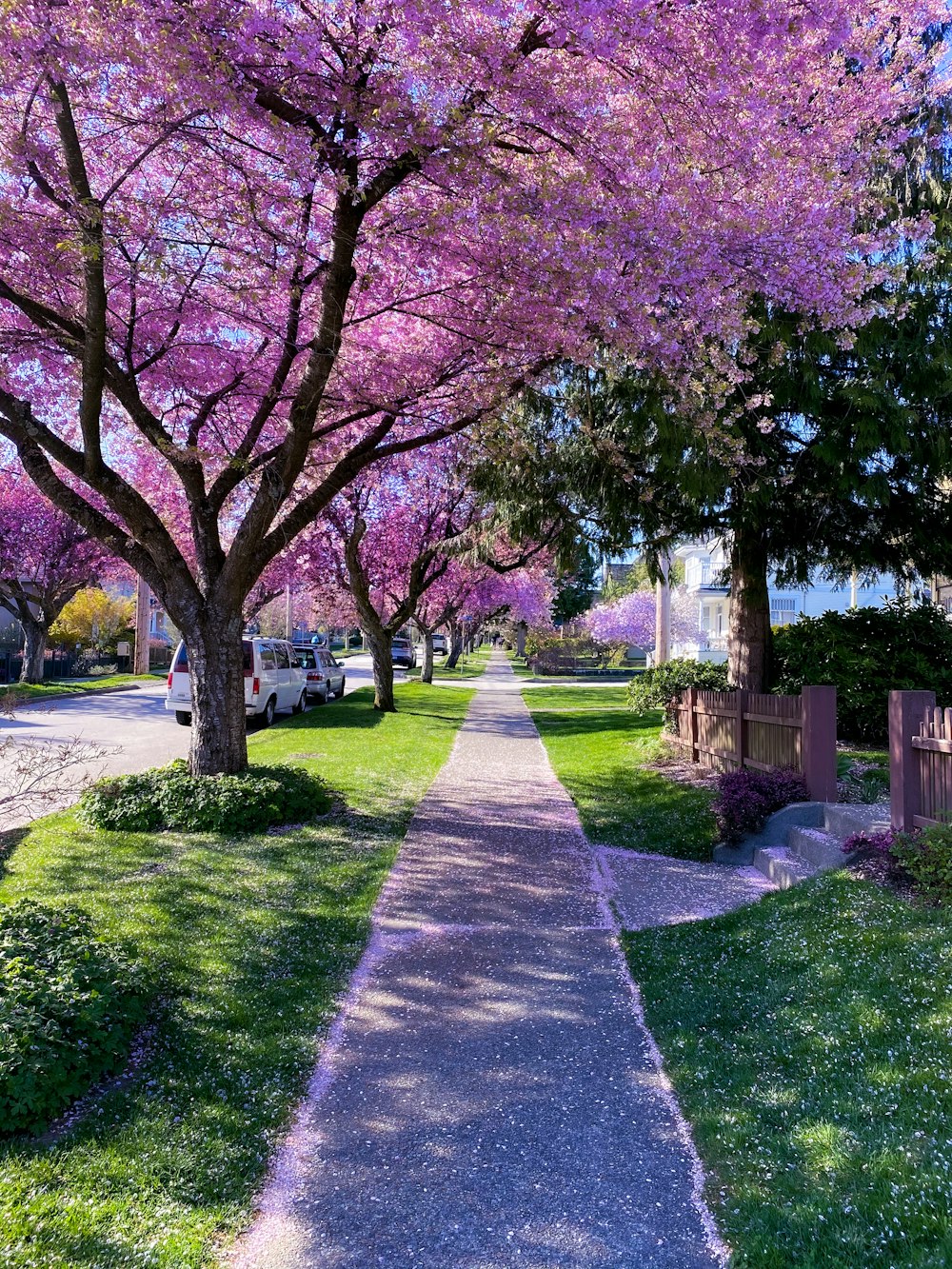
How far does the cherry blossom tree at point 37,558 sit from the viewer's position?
28891 millimetres

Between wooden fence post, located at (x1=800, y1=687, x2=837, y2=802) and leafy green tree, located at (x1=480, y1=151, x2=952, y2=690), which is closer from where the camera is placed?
wooden fence post, located at (x1=800, y1=687, x2=837, y2=802)

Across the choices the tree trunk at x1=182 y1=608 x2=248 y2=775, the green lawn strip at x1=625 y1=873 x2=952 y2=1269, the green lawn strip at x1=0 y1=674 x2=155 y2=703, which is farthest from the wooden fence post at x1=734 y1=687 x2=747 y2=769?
the green lawn strip at x1=0 y1=674 x2=155 y2=703

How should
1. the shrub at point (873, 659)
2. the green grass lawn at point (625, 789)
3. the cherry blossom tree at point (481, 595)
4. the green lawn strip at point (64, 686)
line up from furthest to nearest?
the cherry blossom tree at point (481, 595) < the green lawn strip at point (64, 686) < the shrub at point (873, 659) < the green grass lawn at point (625, 789)

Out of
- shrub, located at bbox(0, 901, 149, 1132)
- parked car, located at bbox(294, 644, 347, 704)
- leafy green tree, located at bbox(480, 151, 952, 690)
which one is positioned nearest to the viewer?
shrub, located at bbox(0, 901, 149, 1132)

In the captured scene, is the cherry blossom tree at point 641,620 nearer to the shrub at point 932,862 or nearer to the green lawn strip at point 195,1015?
the green lawn strip at point 195,1015

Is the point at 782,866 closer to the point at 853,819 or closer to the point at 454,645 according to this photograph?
the point at 853,819

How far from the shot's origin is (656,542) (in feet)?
39.9

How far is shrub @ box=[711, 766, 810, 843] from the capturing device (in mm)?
7812

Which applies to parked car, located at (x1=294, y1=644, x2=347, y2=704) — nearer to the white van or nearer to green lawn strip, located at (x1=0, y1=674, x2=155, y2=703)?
the white van

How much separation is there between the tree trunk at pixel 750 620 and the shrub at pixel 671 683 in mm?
879

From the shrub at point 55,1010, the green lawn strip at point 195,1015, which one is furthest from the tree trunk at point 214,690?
the shrub at point 55,1010

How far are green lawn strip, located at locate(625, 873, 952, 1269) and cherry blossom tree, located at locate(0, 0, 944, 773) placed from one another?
15.1ft

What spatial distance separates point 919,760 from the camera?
5.75 meters

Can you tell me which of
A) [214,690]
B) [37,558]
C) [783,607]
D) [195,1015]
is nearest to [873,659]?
[214,690]
